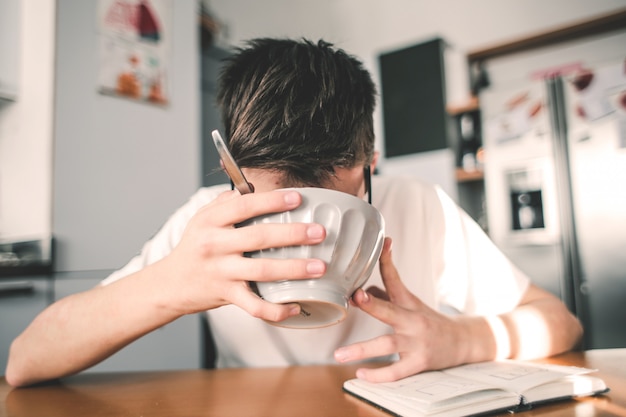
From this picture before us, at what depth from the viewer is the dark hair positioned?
0.65 m

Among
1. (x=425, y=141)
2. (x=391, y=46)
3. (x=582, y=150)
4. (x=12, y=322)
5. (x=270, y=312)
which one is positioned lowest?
(x=12, y=322)

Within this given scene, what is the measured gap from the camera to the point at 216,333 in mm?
934

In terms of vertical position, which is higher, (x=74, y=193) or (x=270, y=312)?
(x=74, y=193)

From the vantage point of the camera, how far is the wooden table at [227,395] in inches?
18.6

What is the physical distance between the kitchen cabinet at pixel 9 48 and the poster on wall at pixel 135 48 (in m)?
0.26

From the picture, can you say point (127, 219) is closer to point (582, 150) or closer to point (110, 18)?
point (110, 18)

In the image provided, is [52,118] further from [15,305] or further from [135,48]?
[15,305]

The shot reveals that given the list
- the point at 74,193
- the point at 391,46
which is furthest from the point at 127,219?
the point at 391,46

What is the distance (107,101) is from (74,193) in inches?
14.5

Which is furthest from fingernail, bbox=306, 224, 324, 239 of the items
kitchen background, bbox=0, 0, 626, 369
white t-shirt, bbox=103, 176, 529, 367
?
kitchen background, bbox=0, 0, 626, 369

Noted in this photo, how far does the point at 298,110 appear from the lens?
0.67 meters

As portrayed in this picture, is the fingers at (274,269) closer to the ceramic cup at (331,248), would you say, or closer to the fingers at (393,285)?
the ceramic cup at (331,248)

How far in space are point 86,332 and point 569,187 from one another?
2.63 m

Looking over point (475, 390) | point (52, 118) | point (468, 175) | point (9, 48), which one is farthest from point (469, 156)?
point (475, 390)
